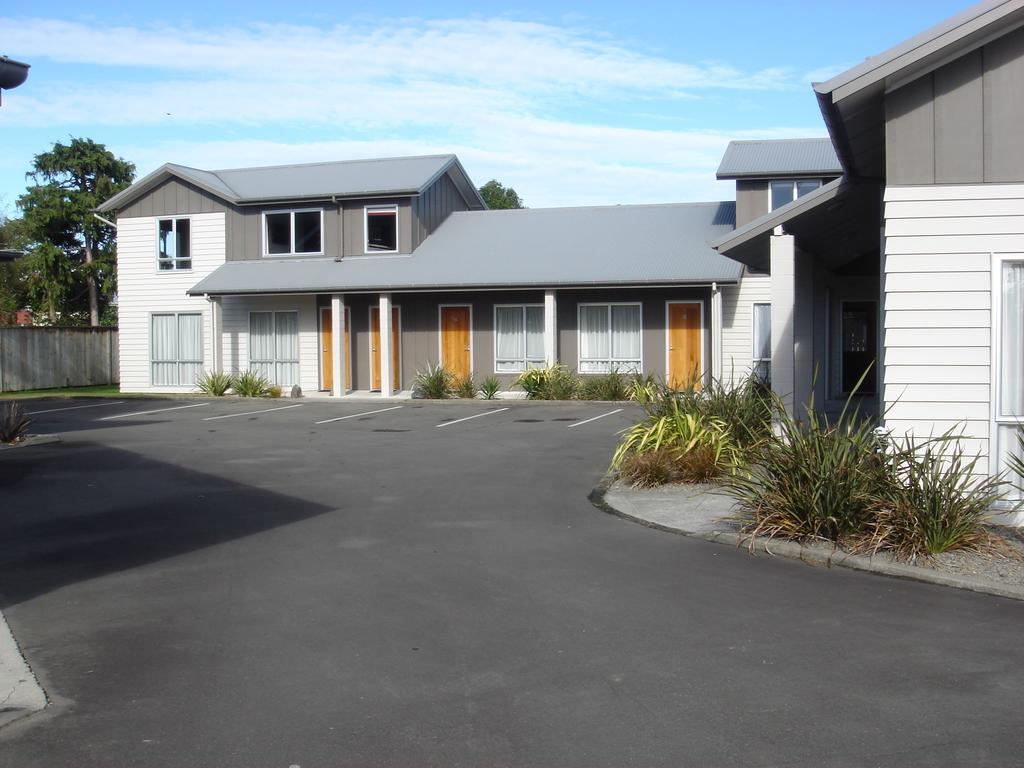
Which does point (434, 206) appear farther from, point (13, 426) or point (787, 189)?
point (13, 426)

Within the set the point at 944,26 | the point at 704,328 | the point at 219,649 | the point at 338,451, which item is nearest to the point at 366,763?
the point at 219,649

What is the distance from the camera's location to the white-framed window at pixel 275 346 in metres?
28.5

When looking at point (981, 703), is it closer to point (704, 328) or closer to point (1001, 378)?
point (1001, 378)

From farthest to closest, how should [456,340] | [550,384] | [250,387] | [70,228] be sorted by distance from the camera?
[70,228] → [456,340] → [250,387] → [550,384]

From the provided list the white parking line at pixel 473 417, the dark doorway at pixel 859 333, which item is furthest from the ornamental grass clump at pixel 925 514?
the dark doorway at pixel 859 333

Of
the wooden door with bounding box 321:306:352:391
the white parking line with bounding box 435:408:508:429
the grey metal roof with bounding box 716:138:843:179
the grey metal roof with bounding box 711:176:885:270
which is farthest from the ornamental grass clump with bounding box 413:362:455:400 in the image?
the grey metal roof with bounding box 711:176:885:270

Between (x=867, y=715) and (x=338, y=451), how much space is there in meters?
11.5

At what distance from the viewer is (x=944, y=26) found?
29.4 feet

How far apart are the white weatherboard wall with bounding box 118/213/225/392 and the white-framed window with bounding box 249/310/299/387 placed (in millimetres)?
1282

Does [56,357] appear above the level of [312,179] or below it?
below

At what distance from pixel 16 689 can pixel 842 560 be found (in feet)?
18.9

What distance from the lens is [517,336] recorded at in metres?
27.1

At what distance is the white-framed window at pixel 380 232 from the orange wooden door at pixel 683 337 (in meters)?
7.78

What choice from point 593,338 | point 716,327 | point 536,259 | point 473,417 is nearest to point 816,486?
point 473,417
